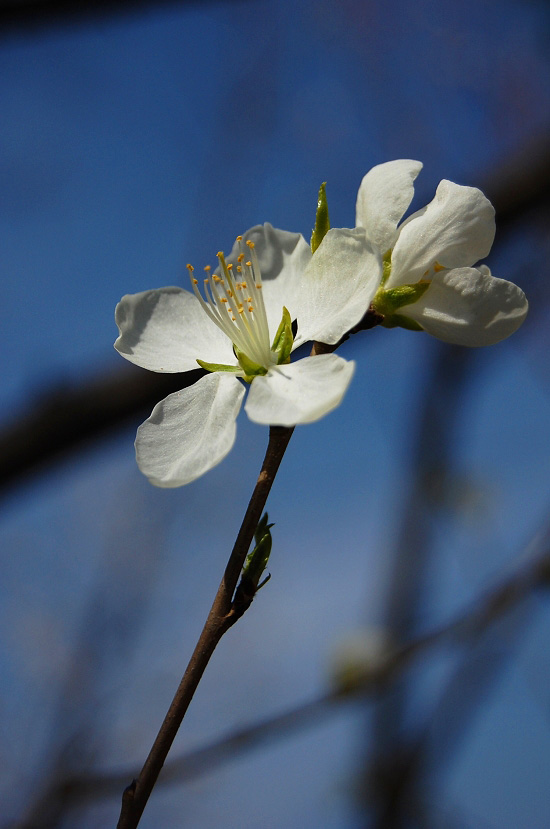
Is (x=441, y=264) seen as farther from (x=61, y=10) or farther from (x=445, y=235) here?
(x=61, y=10)

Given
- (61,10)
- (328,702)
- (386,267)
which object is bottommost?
(328,702)

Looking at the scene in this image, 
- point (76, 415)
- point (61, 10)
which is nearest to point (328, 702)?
point (76, 415)

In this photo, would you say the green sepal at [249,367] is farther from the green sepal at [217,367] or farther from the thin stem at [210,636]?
the thin stem at [210,636]

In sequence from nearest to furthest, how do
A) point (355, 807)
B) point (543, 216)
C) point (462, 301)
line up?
point (462, 301) < point (543, 216) < point (355, 807)

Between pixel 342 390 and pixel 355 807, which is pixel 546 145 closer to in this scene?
pixel 342 390

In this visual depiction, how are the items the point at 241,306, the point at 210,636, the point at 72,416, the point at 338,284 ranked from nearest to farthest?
the point at 210,636 → the point at 338,284 → the point at 241,306 → the point at 72,416

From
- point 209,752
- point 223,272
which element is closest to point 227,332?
point 223,272

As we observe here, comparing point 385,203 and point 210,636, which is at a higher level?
point 385,203

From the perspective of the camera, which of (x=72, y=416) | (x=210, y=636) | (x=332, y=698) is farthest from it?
(x=72, y=416)
